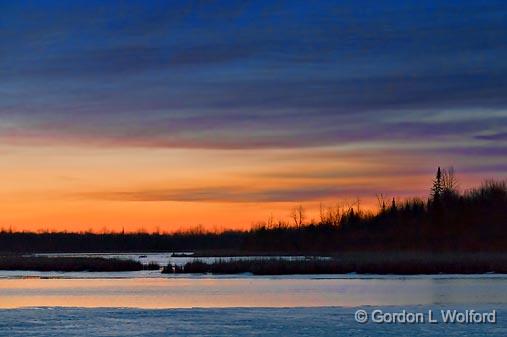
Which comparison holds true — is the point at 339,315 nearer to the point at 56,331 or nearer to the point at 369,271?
the point at 56,331

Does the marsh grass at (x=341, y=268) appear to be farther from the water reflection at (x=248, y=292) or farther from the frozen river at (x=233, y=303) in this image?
the water reflection at (x=248, y=292)

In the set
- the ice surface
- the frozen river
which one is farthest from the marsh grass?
the ice surface

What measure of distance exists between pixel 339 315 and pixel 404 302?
618cm

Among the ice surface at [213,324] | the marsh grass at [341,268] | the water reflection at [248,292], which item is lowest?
the ice surface at [213,324]

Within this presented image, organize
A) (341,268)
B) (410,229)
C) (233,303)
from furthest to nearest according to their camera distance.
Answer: (410,229), (341,268), (233,303)

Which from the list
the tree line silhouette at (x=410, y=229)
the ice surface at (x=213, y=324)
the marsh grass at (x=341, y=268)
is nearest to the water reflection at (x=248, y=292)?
the ice surface at (x=213, y=324)

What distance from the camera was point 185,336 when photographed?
20.0 m

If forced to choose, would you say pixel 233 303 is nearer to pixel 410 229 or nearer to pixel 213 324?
pixel 213 324

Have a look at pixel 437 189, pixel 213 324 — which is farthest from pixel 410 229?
pixel 213 324

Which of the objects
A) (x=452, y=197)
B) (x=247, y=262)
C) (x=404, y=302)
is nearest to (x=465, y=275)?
(x=247, y=262)

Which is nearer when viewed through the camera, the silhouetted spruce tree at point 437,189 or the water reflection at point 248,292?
the water reflection at point 248,292

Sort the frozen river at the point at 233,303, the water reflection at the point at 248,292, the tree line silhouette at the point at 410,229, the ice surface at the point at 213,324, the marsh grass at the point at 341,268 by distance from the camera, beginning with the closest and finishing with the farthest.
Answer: the ice surface at the point at 213,324
the frozen river at the point at 233,303
the water reflection at the point at 248,292
the marsh grass at the point at 341,268
the tree line silhouette at the point at 410,229

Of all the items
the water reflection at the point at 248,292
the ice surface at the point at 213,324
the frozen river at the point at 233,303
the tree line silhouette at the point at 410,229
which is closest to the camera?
the ice surface at the point at 213,324

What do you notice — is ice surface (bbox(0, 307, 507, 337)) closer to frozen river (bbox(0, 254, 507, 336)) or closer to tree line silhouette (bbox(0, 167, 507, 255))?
frozen river (bbox(0, 254, 507, 336))
